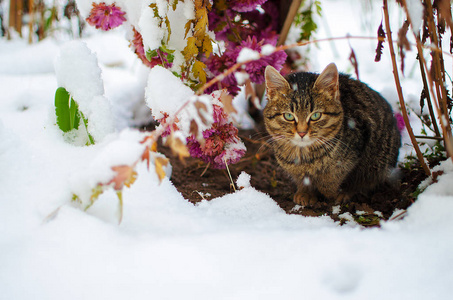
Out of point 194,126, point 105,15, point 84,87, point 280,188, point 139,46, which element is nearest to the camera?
point 194,126

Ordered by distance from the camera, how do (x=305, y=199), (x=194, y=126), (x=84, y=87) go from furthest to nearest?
(x=305, y=199) < (x=84, y=87) < (x=194, y=126)

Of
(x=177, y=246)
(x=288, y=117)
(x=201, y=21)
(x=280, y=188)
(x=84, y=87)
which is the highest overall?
(x=201, y=21)

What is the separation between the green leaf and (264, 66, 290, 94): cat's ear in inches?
28.2

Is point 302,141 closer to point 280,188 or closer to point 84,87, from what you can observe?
point 280,188

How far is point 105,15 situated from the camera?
130cm

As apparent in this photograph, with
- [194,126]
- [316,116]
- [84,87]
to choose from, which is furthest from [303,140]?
[84,87]

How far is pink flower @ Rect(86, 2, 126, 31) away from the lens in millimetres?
1302

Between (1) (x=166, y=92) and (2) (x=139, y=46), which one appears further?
(2) (x=139, y=46)

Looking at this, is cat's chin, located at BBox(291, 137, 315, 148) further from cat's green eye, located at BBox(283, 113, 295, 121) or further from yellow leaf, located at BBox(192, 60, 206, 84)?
yellow leaf, located at BBox(192, 60, 206, 84)

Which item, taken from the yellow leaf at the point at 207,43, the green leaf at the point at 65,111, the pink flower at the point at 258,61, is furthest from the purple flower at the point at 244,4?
the green leaf at the point at 65,111

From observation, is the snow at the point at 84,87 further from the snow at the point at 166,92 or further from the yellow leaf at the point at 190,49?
the yellow leaf at the point at 190,49

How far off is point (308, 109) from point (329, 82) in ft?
0.45

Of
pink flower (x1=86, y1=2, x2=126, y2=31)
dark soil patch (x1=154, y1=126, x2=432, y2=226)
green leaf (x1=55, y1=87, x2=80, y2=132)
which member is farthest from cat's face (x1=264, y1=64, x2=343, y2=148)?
green leaf (x1=55, y1=87, x2=80, y2=132)

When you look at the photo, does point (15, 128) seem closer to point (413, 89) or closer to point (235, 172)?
point (235, 172)
